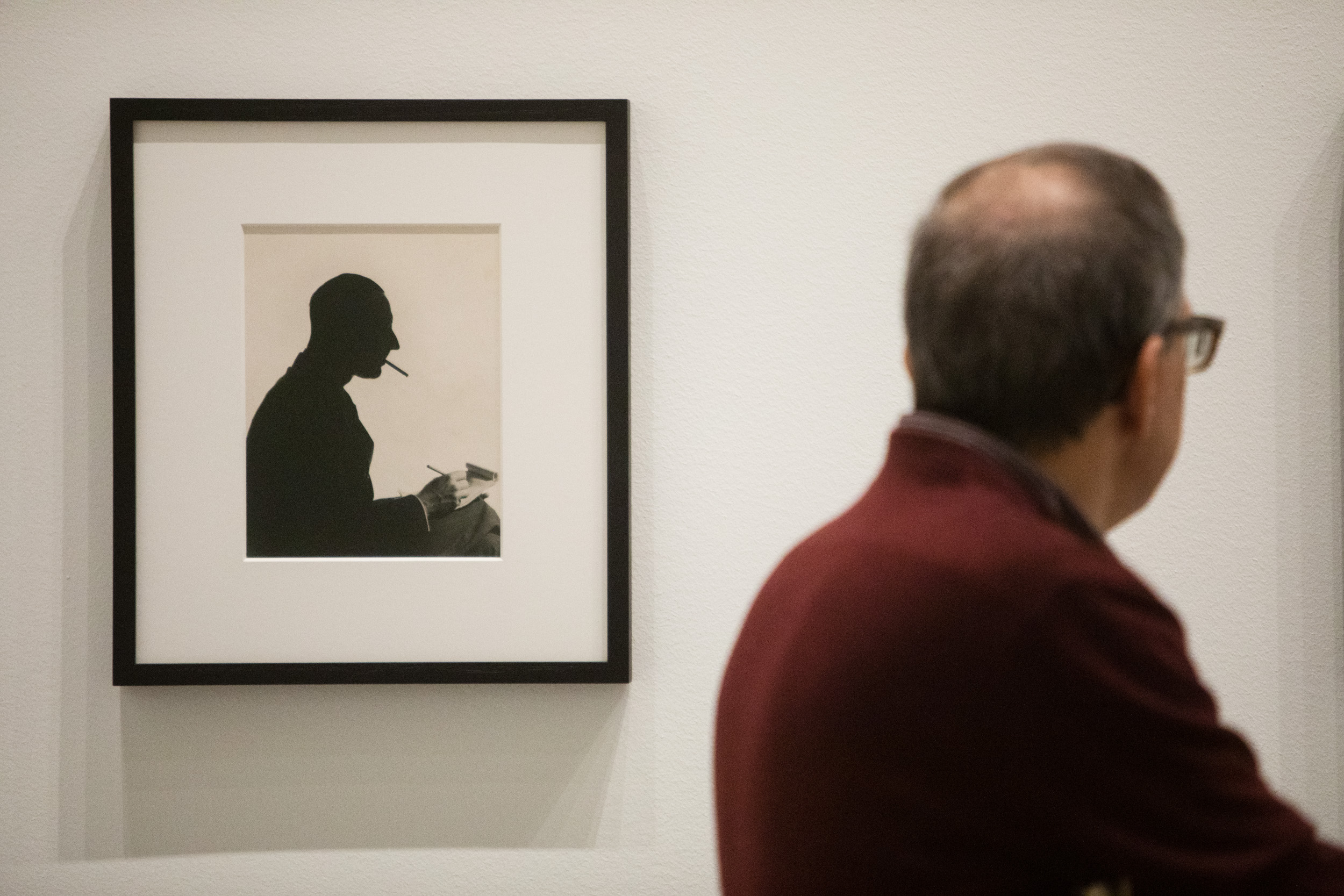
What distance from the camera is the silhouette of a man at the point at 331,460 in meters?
1.08

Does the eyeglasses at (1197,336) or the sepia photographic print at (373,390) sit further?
the sepia photographic print at (373,390)

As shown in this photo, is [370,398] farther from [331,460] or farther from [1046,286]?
[1046,286]

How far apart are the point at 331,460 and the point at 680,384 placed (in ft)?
1.41

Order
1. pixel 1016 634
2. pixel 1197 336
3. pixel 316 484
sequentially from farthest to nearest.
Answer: pixel 316 484
pixel 1197 336
pixel 1016 634

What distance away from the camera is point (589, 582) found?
108 centimetres

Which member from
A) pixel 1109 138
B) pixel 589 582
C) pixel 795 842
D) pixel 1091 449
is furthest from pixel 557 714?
pixel 1109 138

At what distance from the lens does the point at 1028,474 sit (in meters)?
0.49

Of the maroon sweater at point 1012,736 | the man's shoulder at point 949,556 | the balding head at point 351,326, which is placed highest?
the balding head at point 351,326

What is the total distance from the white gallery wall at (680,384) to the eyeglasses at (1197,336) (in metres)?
0.54

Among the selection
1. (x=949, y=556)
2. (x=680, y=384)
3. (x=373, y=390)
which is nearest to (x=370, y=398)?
(x=373, y=390)

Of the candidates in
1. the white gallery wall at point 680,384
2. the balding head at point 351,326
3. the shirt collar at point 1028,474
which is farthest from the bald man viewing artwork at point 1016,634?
the balding head at point 351,326

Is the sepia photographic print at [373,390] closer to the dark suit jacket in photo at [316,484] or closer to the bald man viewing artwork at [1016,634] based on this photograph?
the dark suit jacket in photo at [316,484]

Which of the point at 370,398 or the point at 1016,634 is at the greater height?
the point at 370,398

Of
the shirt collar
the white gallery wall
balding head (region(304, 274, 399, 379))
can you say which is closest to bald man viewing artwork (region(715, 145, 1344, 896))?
the shirt collar
